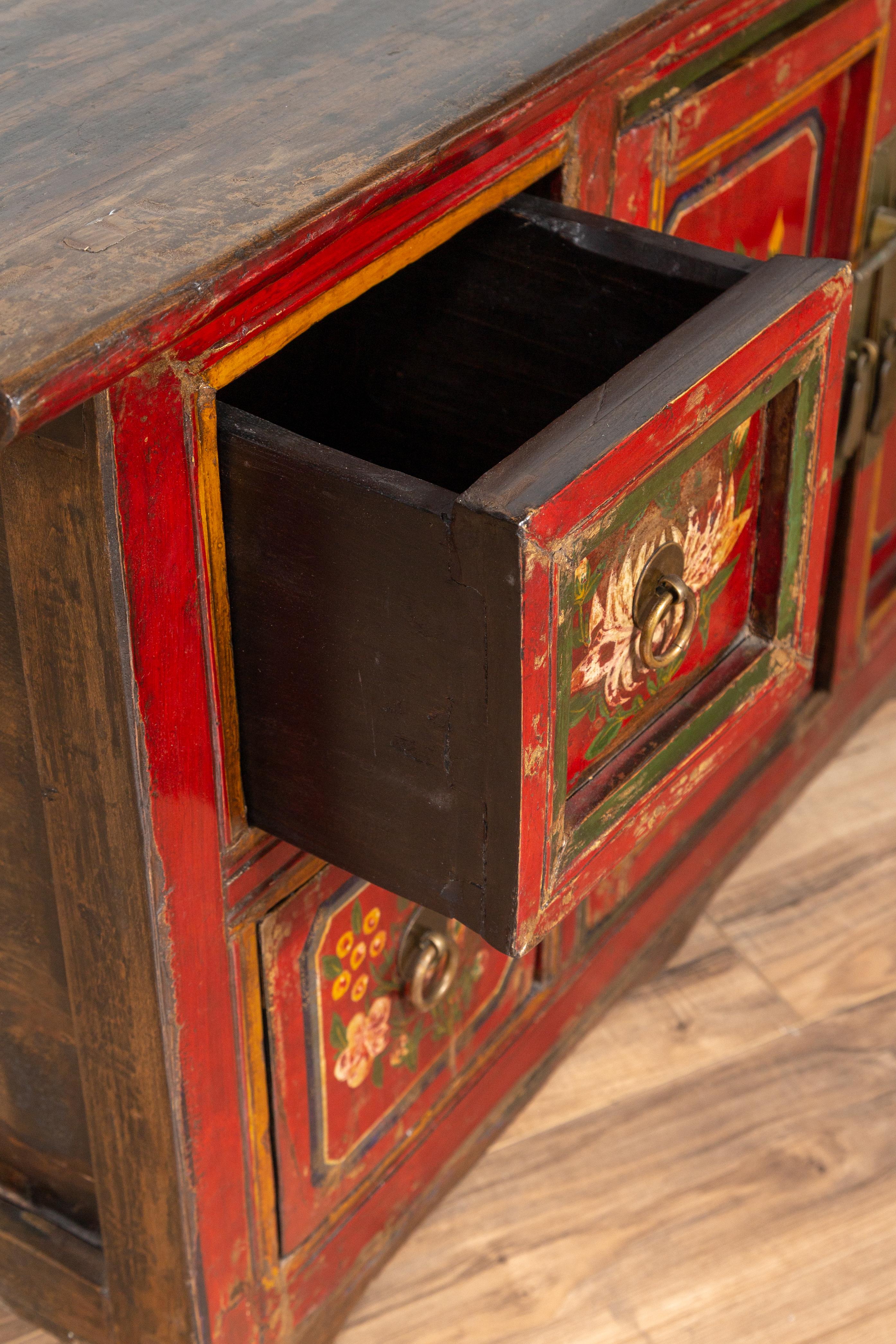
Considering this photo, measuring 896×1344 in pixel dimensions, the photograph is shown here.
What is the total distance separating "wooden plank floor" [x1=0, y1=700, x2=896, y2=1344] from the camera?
1320mm

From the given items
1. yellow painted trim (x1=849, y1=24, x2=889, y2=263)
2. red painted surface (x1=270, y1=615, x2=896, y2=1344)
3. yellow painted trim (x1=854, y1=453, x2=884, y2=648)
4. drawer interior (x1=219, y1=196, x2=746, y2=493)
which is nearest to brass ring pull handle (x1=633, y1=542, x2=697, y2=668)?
drawer interior (x1=219, y1=196, x2=746, y2=493)

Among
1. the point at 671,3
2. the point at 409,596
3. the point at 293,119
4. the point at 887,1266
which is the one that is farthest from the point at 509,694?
the point at 887,1266

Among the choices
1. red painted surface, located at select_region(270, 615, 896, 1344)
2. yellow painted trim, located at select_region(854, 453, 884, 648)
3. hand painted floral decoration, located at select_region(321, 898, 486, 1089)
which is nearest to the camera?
hand painted floral decoration, located at select_region(321, 898, 486, 1089)

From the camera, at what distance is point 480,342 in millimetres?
1042

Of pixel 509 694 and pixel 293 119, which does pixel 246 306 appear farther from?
pixel 509 694

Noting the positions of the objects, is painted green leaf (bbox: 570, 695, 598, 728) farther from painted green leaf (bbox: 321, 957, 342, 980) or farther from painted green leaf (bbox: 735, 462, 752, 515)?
painted green leaf (bbox: 321, 957, 342, 980)

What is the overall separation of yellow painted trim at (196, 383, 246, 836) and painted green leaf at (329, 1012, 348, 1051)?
22 cm

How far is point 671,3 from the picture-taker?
0.99m

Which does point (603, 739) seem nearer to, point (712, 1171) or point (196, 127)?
point (196, 127)

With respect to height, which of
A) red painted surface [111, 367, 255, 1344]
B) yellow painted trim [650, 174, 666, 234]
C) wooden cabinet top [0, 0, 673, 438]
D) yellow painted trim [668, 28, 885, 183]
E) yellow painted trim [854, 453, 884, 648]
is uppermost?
wooden cabinet top [0, 0, 673, 438]

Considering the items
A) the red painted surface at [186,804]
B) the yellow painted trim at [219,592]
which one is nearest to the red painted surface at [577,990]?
the red painted surface at [186,804]

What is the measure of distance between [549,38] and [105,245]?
0.34m

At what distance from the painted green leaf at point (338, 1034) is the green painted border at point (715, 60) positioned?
2.02 ft

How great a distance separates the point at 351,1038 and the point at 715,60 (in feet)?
2.36
